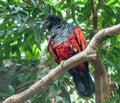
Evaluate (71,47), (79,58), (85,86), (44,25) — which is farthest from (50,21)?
(79,58)

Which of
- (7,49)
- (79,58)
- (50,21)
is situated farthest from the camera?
(50,21)

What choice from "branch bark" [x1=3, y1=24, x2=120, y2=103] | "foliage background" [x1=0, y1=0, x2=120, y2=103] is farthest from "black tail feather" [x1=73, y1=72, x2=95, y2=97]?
"branch bark" [x1=3, y1=24, x2=120, y2=103]

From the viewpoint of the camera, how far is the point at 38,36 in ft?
7.67

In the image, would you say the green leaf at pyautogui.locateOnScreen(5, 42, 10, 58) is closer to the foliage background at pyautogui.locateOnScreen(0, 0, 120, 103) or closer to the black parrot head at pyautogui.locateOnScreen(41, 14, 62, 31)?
the foliage background at pyautogui.locateOnScreen(0, 0, 120, 103)

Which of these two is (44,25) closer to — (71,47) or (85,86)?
(71,47)

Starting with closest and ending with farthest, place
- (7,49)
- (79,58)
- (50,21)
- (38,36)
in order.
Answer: (79,58) < (38,36) < (7,49) < (50,21)

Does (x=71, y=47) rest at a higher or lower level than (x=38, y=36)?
lower

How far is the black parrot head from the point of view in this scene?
2565 millimetres

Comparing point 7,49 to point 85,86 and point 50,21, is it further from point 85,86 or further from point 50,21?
point 85,86

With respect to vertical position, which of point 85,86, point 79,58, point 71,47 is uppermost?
point 79,58

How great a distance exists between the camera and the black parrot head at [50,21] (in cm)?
256

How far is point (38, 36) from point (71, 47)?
0.79 feet

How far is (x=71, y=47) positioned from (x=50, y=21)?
1.09ft

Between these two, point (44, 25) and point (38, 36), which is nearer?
point (38, 36)
